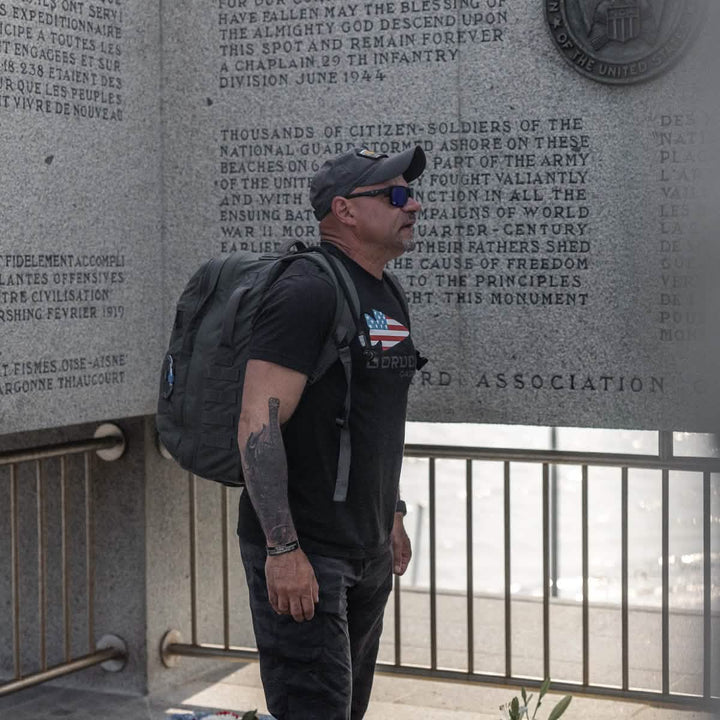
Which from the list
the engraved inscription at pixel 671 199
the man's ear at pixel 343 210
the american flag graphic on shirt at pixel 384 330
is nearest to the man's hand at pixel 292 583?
the american flag graphic on shirt at pixel 384 330

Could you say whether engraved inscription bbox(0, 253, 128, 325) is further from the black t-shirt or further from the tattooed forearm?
the tattooed forearm

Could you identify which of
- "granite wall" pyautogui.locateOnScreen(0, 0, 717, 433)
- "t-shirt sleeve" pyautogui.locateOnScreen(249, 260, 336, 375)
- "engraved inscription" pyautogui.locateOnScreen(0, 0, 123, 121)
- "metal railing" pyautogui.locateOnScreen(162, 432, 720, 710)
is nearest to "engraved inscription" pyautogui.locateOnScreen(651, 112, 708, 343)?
"granite wall" pyautogui.locateOnScreen(0, 0, 717, 433)

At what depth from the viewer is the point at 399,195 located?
9.79 feet

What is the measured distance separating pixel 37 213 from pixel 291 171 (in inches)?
41.2

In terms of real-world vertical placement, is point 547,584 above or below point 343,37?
below

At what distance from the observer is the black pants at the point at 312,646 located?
285 cm

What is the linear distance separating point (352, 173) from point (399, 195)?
0.13 m

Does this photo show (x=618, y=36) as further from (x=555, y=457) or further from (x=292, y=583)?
A: (x=292, y=583)

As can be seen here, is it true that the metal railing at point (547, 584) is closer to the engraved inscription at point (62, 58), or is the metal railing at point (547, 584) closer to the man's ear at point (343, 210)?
the engraved inscription at point (62, 58)

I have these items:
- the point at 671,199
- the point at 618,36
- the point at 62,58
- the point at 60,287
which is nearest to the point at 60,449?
the point at 60,287

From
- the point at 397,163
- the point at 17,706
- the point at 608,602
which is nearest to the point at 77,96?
the point at 397,163

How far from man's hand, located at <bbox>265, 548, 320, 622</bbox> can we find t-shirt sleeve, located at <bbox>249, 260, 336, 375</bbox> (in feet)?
1.41

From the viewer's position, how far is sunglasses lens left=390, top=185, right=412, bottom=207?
9.77 ft

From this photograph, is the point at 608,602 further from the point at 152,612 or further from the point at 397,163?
the point at 397,163
